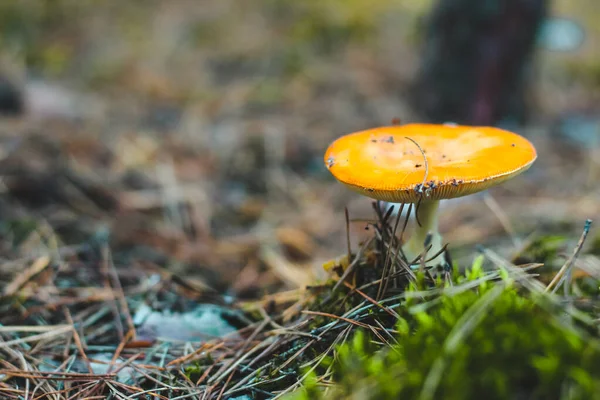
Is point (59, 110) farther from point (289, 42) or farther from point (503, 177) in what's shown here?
point (503, 177)

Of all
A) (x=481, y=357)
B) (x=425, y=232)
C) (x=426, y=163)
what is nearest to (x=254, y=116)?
(x=425, y=232)

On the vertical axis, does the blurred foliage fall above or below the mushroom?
below

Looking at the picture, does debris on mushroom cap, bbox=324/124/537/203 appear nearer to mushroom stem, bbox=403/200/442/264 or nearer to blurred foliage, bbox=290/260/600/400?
mushroom stem, bbox=403/200/442/264

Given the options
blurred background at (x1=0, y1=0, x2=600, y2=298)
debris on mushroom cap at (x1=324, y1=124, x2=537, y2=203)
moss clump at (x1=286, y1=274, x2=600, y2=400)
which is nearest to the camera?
moss clump at (x1=286, y1=274, x2=600, y2=400)

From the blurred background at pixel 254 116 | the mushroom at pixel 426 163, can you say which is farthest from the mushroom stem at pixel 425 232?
the blurred background at pixel 254 116

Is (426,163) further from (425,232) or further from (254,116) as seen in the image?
(254,116)

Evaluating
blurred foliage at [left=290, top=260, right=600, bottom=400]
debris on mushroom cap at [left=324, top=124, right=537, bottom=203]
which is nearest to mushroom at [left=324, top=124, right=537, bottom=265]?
debris on mushroom cap at [left=324, top=124, right=537, bottom=203]

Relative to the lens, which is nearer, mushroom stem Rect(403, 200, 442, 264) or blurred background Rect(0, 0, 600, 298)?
mushroom stem Rect(403, 200, 442, 264)
